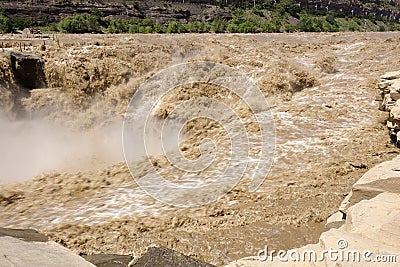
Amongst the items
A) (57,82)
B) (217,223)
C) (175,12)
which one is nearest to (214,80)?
(57,82)

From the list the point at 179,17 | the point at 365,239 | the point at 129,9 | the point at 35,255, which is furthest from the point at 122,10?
the point at 365,239

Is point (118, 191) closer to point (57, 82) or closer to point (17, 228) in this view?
point (17, 228)

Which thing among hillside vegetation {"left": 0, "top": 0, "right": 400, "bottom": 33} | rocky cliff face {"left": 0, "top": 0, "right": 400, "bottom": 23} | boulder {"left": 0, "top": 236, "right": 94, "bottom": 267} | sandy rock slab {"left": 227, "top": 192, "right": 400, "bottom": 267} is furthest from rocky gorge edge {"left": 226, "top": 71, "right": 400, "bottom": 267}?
rocky cliff face {"left": 0, "top": 0, "right": 400, "bottom": 23}

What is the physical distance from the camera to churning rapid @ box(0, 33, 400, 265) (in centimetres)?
450

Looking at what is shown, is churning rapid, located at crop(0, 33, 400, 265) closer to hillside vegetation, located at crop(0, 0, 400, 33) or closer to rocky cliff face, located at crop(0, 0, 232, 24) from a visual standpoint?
hillside vegetation, located at crop(0, 0, 400, 33)

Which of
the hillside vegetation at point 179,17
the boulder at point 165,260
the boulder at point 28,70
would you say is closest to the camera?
the boulder at point 165,260

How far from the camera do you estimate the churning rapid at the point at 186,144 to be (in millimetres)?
4496

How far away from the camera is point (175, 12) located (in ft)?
181

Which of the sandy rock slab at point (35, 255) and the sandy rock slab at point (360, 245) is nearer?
the sandy rock slab at point (360, 245)

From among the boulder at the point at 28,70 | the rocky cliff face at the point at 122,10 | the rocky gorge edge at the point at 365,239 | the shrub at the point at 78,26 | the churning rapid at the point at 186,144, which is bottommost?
the churning rapid at the point at 186,144

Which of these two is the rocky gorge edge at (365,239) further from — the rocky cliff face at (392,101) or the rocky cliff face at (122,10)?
the rocky cliff face at (122,10)

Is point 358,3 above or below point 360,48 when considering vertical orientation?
above

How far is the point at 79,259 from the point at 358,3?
314ft

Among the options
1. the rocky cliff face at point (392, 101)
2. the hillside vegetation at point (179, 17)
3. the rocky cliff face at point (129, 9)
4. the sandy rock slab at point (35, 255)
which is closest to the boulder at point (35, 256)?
the sandy rock slab at point (35, 255)
